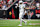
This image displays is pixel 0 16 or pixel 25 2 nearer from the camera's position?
pixel 25 2

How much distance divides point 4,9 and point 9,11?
0.56m

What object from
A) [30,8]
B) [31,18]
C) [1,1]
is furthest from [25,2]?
[1,1]

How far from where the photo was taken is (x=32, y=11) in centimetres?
1209

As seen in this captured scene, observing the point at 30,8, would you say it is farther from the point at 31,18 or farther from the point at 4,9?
the point at 4,9

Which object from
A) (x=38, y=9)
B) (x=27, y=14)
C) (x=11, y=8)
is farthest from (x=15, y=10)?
(x=38, y=9)


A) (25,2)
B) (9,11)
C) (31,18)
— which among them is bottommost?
(31,18)

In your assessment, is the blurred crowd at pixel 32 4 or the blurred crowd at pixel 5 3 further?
the blurred crowd at pixel 5 3

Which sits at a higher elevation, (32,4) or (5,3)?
(5,3)

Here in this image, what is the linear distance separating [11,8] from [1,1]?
127 cm

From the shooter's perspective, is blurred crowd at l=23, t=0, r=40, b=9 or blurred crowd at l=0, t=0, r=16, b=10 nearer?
blurred crowd at l=23, t=0, r=40, b=9

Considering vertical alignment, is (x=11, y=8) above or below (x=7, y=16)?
above

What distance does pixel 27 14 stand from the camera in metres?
12.0

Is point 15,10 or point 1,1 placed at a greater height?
point 1,1

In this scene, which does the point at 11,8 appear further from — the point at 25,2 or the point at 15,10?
the point at 25,2
